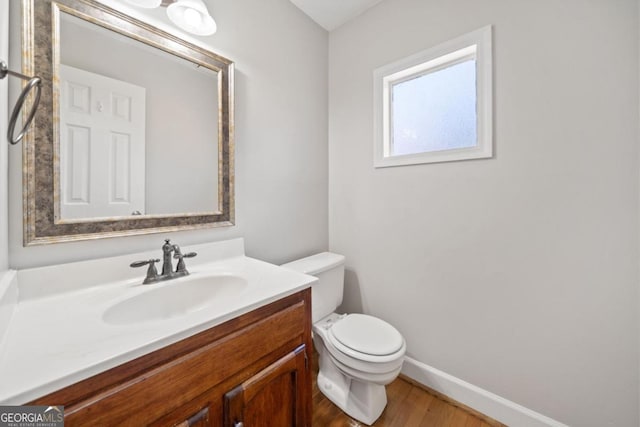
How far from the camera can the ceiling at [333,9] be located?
1.62 m

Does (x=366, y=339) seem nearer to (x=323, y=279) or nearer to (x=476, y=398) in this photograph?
(x=323, y=279)

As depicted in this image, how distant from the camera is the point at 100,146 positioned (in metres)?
0.95

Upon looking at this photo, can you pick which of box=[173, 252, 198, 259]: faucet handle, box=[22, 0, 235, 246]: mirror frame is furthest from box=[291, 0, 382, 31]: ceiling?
box=[173, 252, 198, 259]: faucet handle

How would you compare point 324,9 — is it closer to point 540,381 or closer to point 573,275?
point 573,275

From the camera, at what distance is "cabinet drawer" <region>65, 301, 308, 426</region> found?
1.66 ft

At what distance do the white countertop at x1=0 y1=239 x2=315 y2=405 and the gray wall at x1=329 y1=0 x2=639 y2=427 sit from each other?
0.93 m

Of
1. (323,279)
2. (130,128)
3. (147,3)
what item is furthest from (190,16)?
(323,279)

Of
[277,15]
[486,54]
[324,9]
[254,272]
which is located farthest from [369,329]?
[324,9]

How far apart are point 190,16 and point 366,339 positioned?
172 cm

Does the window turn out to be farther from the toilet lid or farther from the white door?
the white door

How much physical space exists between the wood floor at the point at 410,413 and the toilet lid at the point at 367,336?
0.42m

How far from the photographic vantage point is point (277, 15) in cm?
153

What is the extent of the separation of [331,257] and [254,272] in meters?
0.75

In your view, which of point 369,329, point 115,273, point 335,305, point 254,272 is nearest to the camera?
point 115,273
